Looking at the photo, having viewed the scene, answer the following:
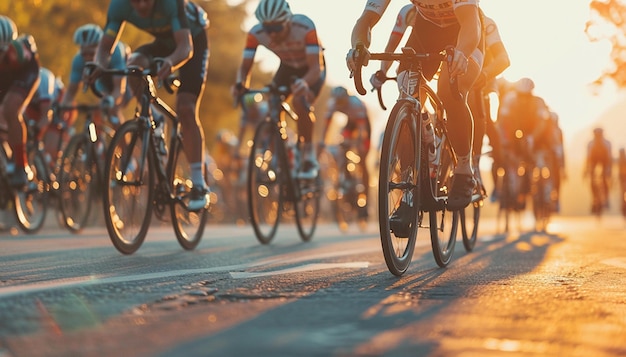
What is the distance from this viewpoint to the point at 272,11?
1059cm

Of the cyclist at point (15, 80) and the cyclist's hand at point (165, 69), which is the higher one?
the cyclist at point (15, 80)

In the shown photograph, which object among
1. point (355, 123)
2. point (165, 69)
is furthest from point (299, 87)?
point (355, 123)

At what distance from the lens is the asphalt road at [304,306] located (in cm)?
363

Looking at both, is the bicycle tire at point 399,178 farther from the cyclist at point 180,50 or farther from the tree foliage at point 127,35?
the tree foliage at point 127,35

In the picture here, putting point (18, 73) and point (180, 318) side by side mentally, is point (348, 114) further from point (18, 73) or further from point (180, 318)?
point (180, 318)

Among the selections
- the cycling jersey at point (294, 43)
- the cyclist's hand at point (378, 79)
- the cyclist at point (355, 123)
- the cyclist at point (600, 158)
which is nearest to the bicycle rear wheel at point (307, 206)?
the cycling jersey at point (294, 43)

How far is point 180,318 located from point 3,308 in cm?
72

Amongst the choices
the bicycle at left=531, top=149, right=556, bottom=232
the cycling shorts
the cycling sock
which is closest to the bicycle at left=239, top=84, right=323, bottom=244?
the cycling shorts

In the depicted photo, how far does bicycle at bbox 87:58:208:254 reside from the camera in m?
7.62

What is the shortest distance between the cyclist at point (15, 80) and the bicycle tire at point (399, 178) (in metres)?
5.40

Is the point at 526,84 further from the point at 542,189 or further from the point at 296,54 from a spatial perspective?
the point at 296,54

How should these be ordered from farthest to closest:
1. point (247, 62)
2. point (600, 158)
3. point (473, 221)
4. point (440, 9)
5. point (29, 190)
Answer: point (600, 158) < point (29, 190) < point (247, 62) < point (473, 221) < point (440, 9)

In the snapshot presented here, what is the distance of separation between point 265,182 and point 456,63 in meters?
3.95

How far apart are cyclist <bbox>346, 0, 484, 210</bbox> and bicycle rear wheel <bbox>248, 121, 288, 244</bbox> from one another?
108 inches
